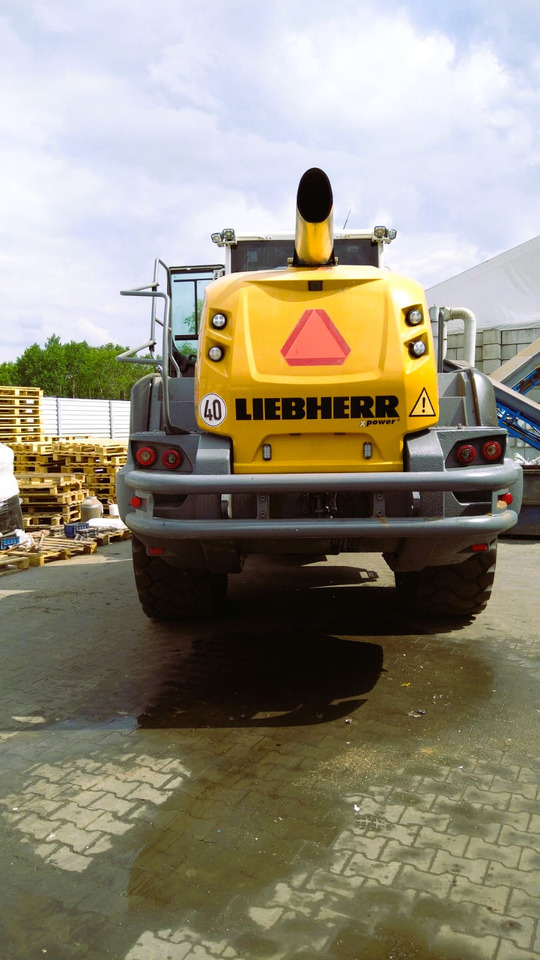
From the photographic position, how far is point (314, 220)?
382 centimetres

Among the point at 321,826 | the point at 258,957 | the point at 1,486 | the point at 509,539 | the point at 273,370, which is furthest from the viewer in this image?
the point at 509,539

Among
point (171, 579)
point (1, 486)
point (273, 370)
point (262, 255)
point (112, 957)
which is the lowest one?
point (112, 957)

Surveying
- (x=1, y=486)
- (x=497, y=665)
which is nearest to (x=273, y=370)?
(x=497, y=665)

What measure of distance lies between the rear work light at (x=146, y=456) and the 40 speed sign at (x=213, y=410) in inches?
14.1

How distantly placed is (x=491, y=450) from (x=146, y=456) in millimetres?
1797

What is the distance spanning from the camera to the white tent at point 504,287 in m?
20.8

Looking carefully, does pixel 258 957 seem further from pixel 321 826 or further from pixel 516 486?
pixel 516 486

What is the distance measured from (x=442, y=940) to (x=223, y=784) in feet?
3.90

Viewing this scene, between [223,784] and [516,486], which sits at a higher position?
[516,486]

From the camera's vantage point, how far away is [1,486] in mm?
8344

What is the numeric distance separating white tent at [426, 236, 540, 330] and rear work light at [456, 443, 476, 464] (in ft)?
58.6

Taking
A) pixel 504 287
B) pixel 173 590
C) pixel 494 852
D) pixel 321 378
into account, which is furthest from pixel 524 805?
pixel 504 287

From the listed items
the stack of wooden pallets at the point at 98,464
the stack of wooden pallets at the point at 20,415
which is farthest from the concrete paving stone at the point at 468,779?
the stack of wooden pallets at the point at 20,415

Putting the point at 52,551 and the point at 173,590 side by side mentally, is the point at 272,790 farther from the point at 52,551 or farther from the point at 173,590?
the point at 52,551
